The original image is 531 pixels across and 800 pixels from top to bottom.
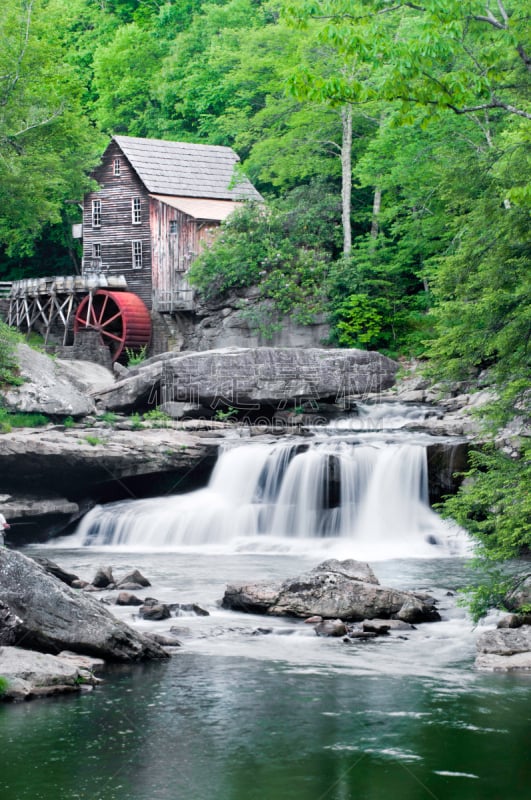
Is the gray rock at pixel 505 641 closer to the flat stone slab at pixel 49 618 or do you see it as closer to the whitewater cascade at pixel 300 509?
the flat stone slab at pixel 49 618

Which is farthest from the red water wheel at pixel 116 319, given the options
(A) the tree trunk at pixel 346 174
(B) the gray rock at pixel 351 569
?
(B) the gray rock at pixel 351 569

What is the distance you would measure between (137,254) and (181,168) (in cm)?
392

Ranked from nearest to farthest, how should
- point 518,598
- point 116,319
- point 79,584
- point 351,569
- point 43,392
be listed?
point 518,598, point 351,569, point 79,584, point 43,392, point 116,319

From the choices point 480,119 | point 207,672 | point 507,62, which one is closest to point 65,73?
point 480,119

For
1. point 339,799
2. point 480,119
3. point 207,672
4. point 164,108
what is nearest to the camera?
point 339,799

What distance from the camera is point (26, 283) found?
140 ft

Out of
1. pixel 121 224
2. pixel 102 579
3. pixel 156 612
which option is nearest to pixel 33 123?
pixel 121 224

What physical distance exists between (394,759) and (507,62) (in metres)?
8.00

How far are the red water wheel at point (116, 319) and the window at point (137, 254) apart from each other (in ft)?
5.46

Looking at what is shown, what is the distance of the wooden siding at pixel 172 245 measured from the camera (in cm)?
4012

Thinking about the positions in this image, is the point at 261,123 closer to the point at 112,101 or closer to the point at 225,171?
the point at 225,171

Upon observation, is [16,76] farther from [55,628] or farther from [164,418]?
[55,628]

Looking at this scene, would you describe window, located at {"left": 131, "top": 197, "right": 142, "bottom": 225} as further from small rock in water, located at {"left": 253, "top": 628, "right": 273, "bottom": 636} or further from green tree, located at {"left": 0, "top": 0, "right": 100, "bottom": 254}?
small rock in water, located at {"left": 253, "top": 628, "right": 273, "bottom": 636}

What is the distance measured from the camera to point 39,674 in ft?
32.2
